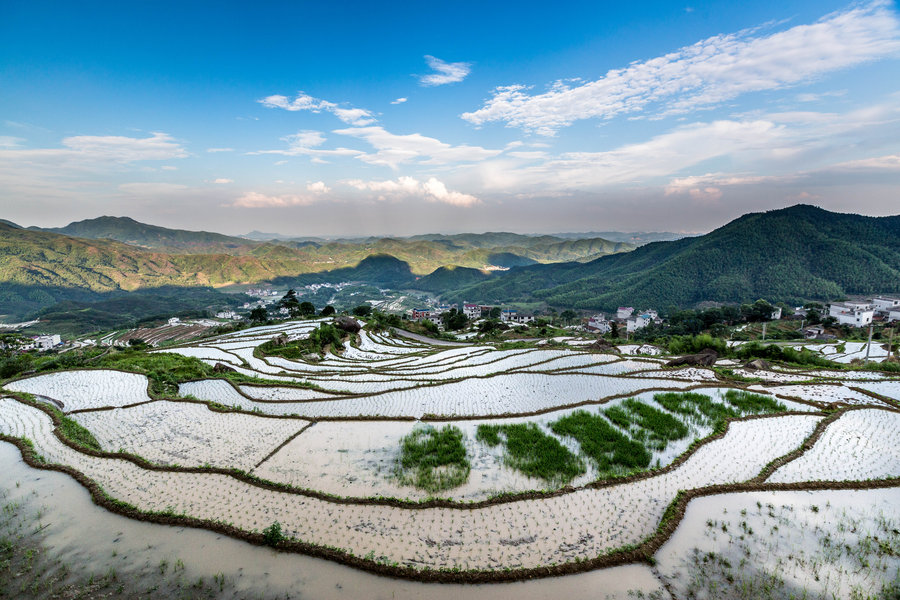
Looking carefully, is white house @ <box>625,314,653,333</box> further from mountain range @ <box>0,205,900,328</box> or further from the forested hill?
the forested hill

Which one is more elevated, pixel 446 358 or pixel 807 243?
pixel 807 243

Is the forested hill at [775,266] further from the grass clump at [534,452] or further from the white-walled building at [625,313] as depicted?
the grass clump at [534,452]

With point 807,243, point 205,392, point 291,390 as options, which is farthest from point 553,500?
point 807,243

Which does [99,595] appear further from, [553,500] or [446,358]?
[446,358]

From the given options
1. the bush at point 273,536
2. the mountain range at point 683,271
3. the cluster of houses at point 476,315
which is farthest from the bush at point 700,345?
the mountain range at point 683,271

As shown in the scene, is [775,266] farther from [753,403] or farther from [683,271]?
[753,403]

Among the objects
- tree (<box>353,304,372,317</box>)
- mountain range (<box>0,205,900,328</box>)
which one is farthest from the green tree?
mountain range (<box>0,205,900,328</box>)
